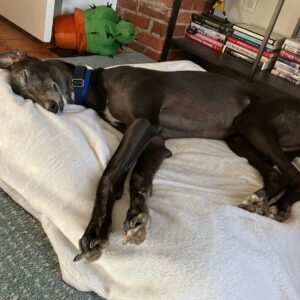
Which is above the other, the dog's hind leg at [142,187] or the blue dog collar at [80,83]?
the blue dog collar at [80,83]

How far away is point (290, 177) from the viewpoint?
5.24ft

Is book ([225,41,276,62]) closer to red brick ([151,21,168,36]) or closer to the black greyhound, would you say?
red brick ([151,21,168,36])

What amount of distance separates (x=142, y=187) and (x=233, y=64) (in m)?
1.95

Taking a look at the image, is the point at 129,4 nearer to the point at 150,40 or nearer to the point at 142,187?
the point at 150,40

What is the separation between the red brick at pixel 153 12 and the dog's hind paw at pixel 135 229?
2406 millimetres

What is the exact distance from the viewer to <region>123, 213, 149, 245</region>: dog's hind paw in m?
1.08

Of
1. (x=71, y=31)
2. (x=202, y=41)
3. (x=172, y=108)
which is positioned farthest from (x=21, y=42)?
(x=172, y=108)

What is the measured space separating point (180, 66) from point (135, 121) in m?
0.99

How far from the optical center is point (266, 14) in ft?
10.3

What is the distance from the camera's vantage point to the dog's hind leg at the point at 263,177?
1.38 metres

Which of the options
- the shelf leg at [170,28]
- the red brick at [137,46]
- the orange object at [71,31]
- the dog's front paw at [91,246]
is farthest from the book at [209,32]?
the dog's front paw at [91,246]

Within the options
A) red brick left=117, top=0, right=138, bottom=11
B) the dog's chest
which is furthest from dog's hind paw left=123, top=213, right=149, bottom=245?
red brick left=117, top=0, right=138, bottom=11

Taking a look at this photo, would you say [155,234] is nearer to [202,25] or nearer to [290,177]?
[290,177]

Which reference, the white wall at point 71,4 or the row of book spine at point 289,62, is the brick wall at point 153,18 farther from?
the row of book spine at point 289,62
